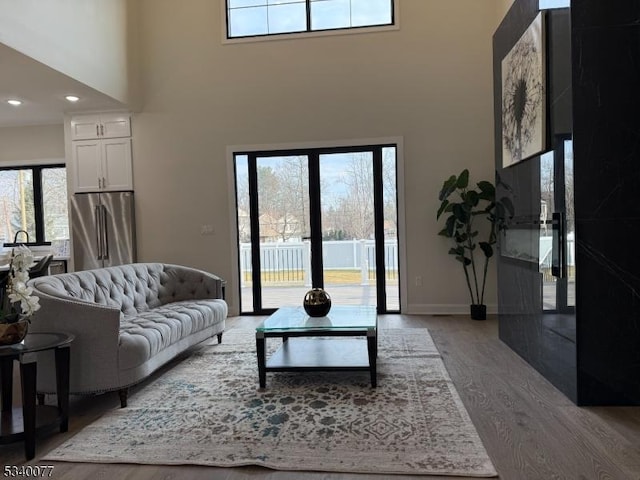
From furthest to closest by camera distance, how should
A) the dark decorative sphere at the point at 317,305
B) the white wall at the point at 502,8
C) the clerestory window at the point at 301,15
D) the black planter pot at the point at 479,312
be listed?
the clerestory window at the point at 301,15
the black planter pot at the point at 479,312
the white wall at the point at 502,8
the dark decorative sphere at the point at 317,305

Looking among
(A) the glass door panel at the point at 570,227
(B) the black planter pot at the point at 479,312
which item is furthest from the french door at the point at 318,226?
(A) the glass door panel at the point at 570,227

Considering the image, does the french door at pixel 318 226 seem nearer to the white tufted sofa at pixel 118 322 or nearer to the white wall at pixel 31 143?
the white tufted sofa at pixel 118 322

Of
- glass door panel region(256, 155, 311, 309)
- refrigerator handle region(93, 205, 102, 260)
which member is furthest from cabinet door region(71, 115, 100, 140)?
glass door panel region(256, 155, 311, 309)

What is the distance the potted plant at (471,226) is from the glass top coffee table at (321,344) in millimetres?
1972

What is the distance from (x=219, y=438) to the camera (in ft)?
7.69

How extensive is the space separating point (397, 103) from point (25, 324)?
4.44 m

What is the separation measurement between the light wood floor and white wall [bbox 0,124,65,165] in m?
4.72

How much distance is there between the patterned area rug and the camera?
6.92ft

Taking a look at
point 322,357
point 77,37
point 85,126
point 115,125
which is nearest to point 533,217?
point 322,357

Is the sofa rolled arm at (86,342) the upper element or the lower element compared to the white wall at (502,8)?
lower

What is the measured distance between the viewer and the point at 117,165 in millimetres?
5883

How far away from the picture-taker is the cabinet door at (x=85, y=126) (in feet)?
19.3

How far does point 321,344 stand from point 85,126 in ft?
14.5

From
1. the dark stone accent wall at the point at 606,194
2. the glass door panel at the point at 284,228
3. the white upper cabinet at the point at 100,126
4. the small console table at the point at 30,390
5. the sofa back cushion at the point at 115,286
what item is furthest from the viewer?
the white upper cabinet at the point at 100,126
